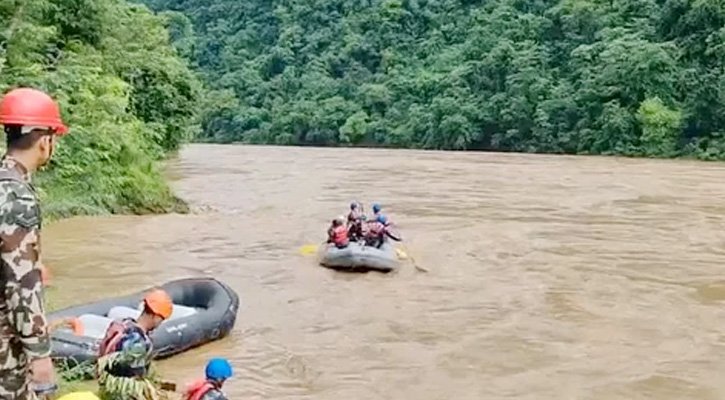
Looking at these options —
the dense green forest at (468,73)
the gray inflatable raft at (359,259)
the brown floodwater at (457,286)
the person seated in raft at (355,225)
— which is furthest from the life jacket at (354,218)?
the dense green forest at (468,73)

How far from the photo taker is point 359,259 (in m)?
12.4

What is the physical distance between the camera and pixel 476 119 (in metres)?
44.2

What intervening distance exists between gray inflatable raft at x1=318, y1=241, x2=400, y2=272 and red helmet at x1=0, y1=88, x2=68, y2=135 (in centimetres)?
953

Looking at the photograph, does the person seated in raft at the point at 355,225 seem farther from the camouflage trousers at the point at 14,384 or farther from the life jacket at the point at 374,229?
the camouflage trousers at the point at 14,384

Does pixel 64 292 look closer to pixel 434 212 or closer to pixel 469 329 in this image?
pixel 469 329

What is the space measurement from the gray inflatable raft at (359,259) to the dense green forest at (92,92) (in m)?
4.61

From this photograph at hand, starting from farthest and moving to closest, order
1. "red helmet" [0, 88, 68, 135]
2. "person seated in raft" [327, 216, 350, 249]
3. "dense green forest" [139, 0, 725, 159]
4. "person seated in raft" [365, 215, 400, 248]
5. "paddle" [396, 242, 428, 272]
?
1. "dense green forest" [139, 0, 725, 159]
2. "paddle" [396, 242, 428, 272]
3. "person seated in raft" [365, 215, 400, 248]
4. "person seated in raft" [327, 216, 350, 249]
5. "red helmet" [0, 88, 68, 135]

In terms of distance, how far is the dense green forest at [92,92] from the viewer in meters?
14.7

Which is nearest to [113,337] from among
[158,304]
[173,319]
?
[158,304]

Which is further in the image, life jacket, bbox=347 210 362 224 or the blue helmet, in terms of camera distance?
life jacket, bbox=347 210 362 224

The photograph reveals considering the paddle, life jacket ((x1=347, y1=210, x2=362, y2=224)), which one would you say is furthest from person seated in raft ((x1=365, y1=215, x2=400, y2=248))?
the paddle

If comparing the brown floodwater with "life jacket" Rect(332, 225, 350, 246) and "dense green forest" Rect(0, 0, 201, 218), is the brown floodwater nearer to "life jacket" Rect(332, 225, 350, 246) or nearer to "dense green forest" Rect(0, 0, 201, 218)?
"life jacket" Rect(332, 225, 350, 246)

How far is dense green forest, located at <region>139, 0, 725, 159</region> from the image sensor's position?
36562 millimetres

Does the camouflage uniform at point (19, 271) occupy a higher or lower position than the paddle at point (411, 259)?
higher
